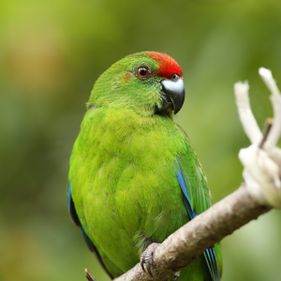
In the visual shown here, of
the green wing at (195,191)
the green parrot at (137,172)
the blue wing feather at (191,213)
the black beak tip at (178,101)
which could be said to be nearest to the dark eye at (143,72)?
the green parrot at (137,172)

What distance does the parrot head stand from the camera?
9.41 ft

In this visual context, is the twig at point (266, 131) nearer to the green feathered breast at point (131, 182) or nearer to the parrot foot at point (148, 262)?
→ the parrot foot at point (148, 262)

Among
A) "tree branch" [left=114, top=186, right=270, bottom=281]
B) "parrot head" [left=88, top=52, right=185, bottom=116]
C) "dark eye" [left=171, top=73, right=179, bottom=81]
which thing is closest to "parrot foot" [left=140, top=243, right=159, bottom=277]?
"tree branch" [left=114, top=186, right=270, bottom=281]

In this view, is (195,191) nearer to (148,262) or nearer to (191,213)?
(191,213)

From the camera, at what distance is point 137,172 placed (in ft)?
8.45

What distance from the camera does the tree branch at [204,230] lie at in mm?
1578

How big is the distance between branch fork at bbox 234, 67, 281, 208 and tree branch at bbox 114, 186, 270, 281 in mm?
36

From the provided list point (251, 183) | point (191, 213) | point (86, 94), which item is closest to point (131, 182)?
point (191, 213)

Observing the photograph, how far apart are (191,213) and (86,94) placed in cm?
161

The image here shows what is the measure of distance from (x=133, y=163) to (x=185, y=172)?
0.67ft

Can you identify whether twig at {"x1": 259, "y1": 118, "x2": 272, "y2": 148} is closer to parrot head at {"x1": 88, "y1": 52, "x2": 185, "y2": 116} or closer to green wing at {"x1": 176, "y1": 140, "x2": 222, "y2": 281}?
green wing at {"x1": 176, "y1": 140, "x2": 222, "y2": 281}

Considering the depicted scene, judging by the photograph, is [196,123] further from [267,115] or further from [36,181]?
[36,181]

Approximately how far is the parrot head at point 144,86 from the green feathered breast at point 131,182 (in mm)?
67

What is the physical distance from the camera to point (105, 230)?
2.65 meters
